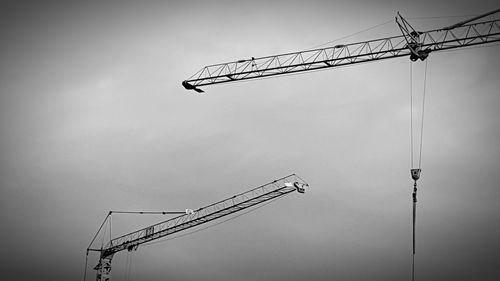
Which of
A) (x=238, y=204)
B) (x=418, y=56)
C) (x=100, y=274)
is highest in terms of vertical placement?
(x=418, y=56)

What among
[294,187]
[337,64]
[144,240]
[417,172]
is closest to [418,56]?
[337,64]

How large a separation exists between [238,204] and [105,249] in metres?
29.2

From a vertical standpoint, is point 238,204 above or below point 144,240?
above

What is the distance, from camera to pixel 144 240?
298ft

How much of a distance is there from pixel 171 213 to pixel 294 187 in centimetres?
2572

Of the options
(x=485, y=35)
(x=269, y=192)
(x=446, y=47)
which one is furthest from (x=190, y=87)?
(x=485, y=35)

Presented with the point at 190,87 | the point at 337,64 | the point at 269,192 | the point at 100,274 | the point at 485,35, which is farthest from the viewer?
the point at 100,274

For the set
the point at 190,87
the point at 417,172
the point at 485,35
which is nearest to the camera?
the point at 417,172

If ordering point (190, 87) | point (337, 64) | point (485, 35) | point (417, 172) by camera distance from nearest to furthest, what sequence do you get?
1. point (417, 172)
2. point (485, 35)
3. point (337, 64)
4. point (190, 87)

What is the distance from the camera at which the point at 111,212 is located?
9481cm

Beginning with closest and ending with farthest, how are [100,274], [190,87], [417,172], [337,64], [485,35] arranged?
[417,172] < [485,35] < [337,64] < [190,87] < [100,274]

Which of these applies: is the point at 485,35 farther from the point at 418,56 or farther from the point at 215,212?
the point at 215,212

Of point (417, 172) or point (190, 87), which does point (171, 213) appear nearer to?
point (190, 87)

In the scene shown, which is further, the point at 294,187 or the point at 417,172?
the point at 294,187
